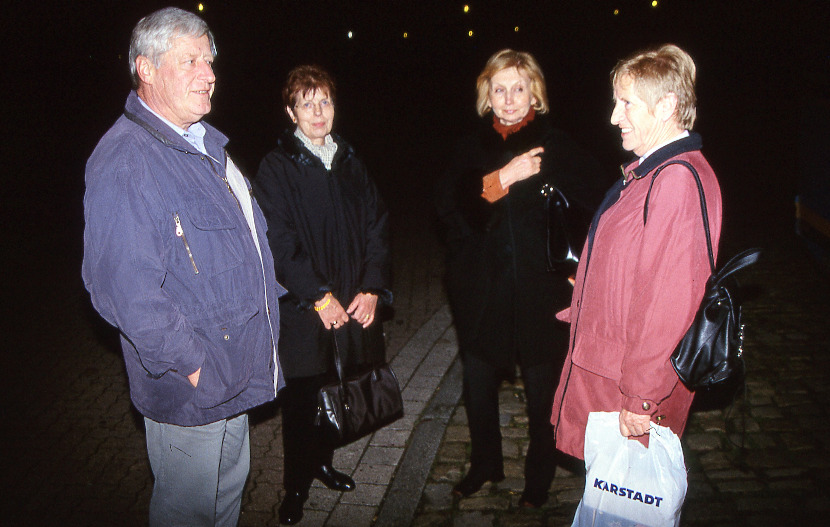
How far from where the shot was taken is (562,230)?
3.03 metres

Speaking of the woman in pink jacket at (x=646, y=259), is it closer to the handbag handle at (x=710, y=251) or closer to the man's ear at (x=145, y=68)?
the handbag handle at (x=710, y=251)

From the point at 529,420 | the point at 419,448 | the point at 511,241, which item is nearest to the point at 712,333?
the point at 511,241

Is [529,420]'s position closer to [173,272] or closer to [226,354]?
[226,354]

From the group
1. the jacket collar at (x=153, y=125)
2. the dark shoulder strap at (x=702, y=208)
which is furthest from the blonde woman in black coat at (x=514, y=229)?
the jacket collar at (x=153, y=125)

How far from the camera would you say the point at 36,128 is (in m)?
19.0

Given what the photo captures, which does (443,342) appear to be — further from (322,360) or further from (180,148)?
(180,148)

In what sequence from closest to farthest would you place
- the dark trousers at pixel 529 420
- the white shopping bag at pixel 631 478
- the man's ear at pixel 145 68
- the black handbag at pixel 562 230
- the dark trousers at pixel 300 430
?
the white shopping bag at pixel 631 478 → the man's ear at pixel 145 68 → the black handbag at pixel 562 230 → the dark trousers at pixel 529 420 → the dark trousers at pixel 300 430

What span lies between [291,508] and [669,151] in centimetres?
274

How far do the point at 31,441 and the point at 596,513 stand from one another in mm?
4066

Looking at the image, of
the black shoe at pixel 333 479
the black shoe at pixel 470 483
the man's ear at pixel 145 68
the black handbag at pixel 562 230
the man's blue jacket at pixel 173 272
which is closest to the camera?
the man's blue jacket at pixel 173 272

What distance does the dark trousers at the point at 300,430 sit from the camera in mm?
3451

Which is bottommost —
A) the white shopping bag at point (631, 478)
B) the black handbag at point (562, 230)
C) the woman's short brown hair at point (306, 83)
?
the white shopping bag at point (631, 478)

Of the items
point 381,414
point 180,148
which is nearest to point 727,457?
point 381,414

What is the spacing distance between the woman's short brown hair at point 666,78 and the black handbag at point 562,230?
811 mm
